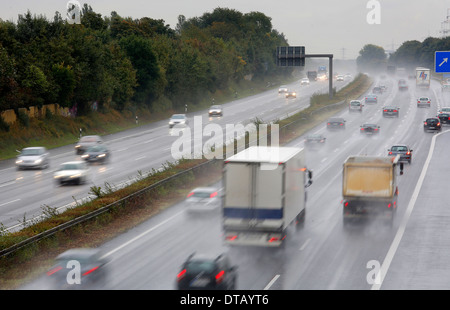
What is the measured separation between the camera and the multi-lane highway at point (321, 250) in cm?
2139

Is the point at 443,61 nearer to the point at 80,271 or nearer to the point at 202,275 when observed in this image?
the point at 202,275

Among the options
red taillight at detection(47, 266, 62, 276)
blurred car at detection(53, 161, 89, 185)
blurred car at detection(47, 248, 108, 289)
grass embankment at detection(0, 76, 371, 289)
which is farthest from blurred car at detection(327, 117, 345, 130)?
blurred car at detection(47, 248, 108, 289)

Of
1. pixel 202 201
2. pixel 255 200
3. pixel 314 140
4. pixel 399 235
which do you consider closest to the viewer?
pixel 255 200

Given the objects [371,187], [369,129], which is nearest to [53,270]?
[371,187]

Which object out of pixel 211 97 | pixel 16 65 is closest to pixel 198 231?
pixel 16 65

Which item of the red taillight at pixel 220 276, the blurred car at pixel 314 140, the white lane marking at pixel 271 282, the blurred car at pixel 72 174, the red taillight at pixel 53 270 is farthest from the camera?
the blurred car at pixel 314 140

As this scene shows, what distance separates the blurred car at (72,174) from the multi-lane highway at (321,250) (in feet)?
29.2

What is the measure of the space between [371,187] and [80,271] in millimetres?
14845

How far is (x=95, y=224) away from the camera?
28.5m

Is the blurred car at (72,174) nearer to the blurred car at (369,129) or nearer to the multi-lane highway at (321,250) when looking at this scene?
the multi-lane highway at (321,250)

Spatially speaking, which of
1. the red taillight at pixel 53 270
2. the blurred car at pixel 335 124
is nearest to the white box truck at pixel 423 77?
the blurred car at pixel 335 124

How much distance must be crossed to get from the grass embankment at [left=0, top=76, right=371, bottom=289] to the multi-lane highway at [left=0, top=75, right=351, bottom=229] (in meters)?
2.08
